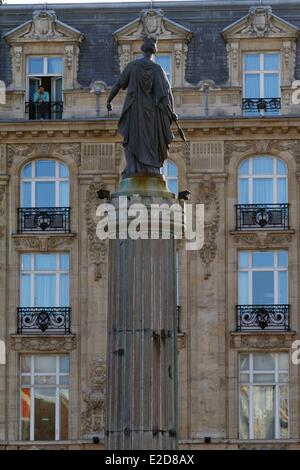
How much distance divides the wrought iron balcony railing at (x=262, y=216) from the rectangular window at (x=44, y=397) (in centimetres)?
663

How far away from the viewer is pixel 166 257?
26.5 metres

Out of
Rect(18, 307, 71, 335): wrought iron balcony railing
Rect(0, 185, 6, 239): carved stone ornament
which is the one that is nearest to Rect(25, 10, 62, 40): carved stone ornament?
Rect(0, 185, 6, 239): carved stone ornament

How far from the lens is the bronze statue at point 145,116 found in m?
27.1

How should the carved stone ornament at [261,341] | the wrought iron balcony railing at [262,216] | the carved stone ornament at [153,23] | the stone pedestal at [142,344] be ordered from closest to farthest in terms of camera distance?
the stone pedestal at [142,344] → the carved stone ornament at [261,341] → the wrought iron balcony railing at [262,216] → the carved stone ornament at [153,23]

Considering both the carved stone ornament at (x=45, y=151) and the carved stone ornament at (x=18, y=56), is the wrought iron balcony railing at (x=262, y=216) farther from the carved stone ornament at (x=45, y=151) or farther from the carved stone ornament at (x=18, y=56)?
the carved stone ornament at (x=18, y=56)

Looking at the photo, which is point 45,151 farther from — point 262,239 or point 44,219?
point 262,239

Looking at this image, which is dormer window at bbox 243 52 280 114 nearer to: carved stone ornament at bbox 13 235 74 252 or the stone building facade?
the stone building facade

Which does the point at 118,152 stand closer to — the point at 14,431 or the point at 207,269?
the point at 207,269

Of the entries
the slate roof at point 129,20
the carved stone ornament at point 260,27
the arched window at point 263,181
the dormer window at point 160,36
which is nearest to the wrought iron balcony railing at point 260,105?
the slate roof at point 129,20

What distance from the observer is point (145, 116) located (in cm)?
2719

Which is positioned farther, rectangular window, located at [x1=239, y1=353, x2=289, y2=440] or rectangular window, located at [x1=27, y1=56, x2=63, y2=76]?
rectangular window, located at [x1=27, y1=56, x2=63, y2=76]

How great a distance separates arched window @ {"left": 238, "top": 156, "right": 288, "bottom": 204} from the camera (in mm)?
55938

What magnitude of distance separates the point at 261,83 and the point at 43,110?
6.62m

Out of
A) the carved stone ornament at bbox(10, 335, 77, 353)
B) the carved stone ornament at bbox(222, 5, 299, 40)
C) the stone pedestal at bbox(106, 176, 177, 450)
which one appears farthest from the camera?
the carved stone ornament at bbox(222, 5, 299, 40)
